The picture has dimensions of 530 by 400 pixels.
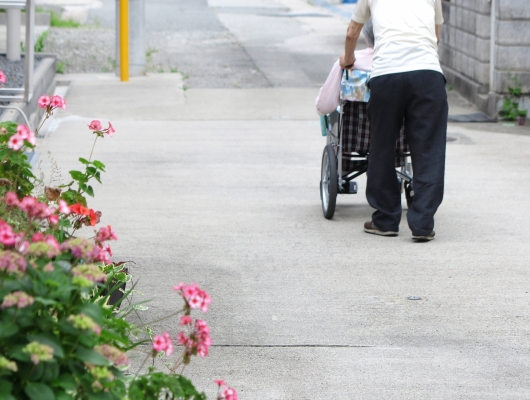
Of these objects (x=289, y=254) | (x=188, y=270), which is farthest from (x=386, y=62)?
(x=188, y=270)

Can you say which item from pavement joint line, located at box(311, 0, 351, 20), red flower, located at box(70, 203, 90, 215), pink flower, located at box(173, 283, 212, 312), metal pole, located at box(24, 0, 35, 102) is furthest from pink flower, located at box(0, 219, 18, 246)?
pavement joint line, located at box(311, 0, 351, 20)

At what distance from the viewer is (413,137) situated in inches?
257

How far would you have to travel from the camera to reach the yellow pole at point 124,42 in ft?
46.5

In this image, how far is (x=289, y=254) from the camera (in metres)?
6.30

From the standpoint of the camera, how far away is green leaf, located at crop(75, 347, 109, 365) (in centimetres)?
264

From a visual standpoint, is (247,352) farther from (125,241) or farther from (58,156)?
(58,156)

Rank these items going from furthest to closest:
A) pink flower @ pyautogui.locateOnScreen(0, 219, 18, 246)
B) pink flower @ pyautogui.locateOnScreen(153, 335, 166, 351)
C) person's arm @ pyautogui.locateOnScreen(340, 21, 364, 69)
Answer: person's arm @ pyautogui.locateOnScreen(340, 21, 364, 69) < pink flower @ pyautogui.locateOnScreen(153, 335, 166, 351) < pink flower @ pyautogui.locateOnScreen(0, 219, 18, 246)

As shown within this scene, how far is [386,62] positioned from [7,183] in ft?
9.88

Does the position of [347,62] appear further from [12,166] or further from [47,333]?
[47,333]

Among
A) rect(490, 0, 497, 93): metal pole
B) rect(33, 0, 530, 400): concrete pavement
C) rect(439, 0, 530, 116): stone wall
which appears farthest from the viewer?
rect(490, 0, 497, 93): metal pole

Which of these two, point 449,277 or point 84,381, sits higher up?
point 84,381

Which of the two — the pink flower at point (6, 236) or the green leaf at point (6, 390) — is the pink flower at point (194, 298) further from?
the green leaf at point (6, 390)

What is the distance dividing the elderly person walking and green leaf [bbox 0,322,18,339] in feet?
13.9

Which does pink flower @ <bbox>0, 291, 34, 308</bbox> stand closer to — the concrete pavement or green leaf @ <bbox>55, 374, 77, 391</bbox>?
green leaf @ <bbox>55, 374, 77, 391</bbox>
